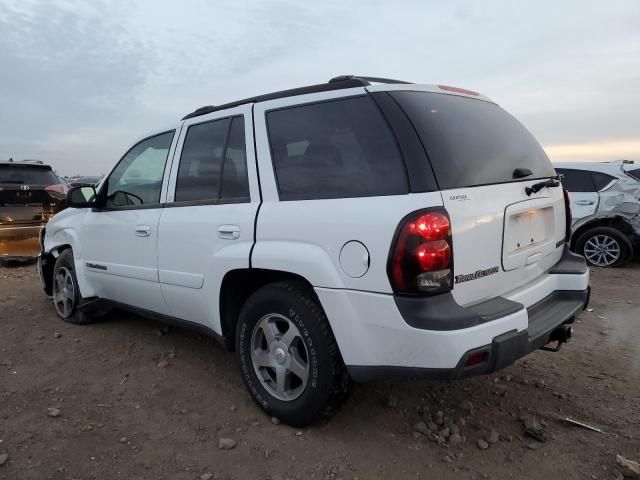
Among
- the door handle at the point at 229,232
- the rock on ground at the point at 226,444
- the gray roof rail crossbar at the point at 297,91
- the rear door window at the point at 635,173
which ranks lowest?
the rock on ground at the point at 226,444

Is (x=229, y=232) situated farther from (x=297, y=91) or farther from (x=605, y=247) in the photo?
(x=605, y=247)

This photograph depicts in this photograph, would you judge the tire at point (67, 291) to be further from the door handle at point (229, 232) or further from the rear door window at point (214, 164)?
the door handle at point (229, 232)

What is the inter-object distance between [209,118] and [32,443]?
7.15 feet

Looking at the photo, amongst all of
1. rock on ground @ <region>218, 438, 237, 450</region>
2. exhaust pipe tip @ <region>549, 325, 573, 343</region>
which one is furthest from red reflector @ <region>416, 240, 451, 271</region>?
rock on ground @ <region>218, 438, 237, 450</region>

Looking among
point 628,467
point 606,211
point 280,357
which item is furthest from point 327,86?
point 606,211

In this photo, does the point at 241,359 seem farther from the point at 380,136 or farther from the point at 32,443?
the point at 380,136

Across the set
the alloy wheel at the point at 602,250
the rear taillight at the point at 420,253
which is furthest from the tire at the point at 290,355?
the alloy wheel at the point at 602,250

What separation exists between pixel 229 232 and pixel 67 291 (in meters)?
2.70

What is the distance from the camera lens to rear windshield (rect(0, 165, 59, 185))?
7.73 m

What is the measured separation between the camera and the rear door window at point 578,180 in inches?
291

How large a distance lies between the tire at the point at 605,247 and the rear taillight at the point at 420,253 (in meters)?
6.24

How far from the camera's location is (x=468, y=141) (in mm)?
2506

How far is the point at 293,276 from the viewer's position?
2.63 metres

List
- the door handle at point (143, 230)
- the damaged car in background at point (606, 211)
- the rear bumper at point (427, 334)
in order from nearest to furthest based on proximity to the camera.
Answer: the rear bumper at point (427, 334) → the door handle at point (143, 230) → the damaged car in background at point (606, 211)
